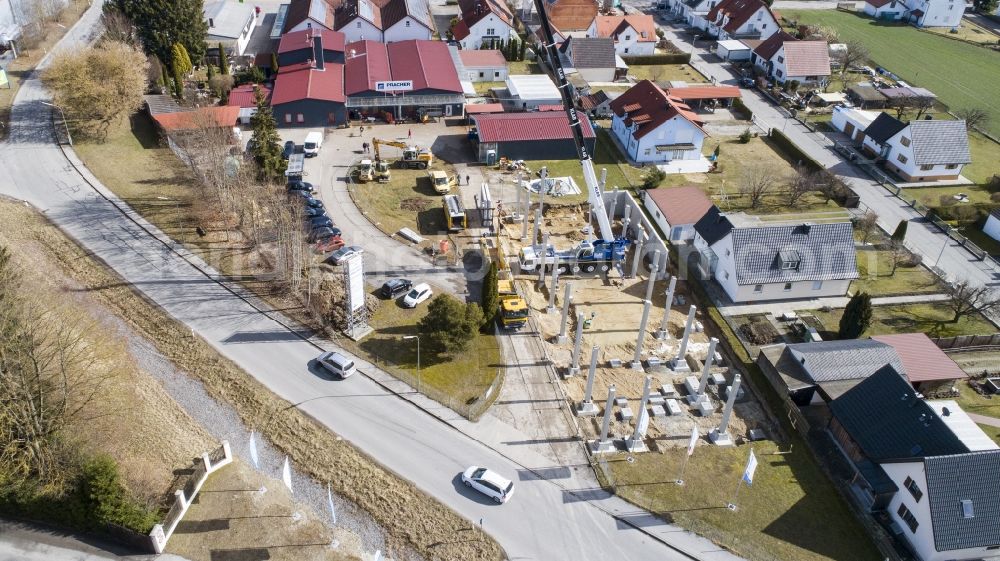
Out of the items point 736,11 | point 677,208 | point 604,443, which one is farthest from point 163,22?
point 736,11

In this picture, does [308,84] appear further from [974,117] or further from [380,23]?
[974,117]

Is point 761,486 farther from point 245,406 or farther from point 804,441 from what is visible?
point 245,406

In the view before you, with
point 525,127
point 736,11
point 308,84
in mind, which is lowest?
point 525,127

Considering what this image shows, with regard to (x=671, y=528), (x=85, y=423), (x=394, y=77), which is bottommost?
(x=671, y=528)

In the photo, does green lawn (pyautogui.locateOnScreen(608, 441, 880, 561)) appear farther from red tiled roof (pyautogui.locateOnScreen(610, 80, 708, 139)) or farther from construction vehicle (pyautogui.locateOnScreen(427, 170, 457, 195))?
red tiled roof (pyautogui.locateOnScreen(610, 80, 708, 139))

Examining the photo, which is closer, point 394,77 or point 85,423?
point 85,423

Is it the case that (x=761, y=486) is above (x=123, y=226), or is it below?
below

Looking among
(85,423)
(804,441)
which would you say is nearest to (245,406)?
(85,423)
